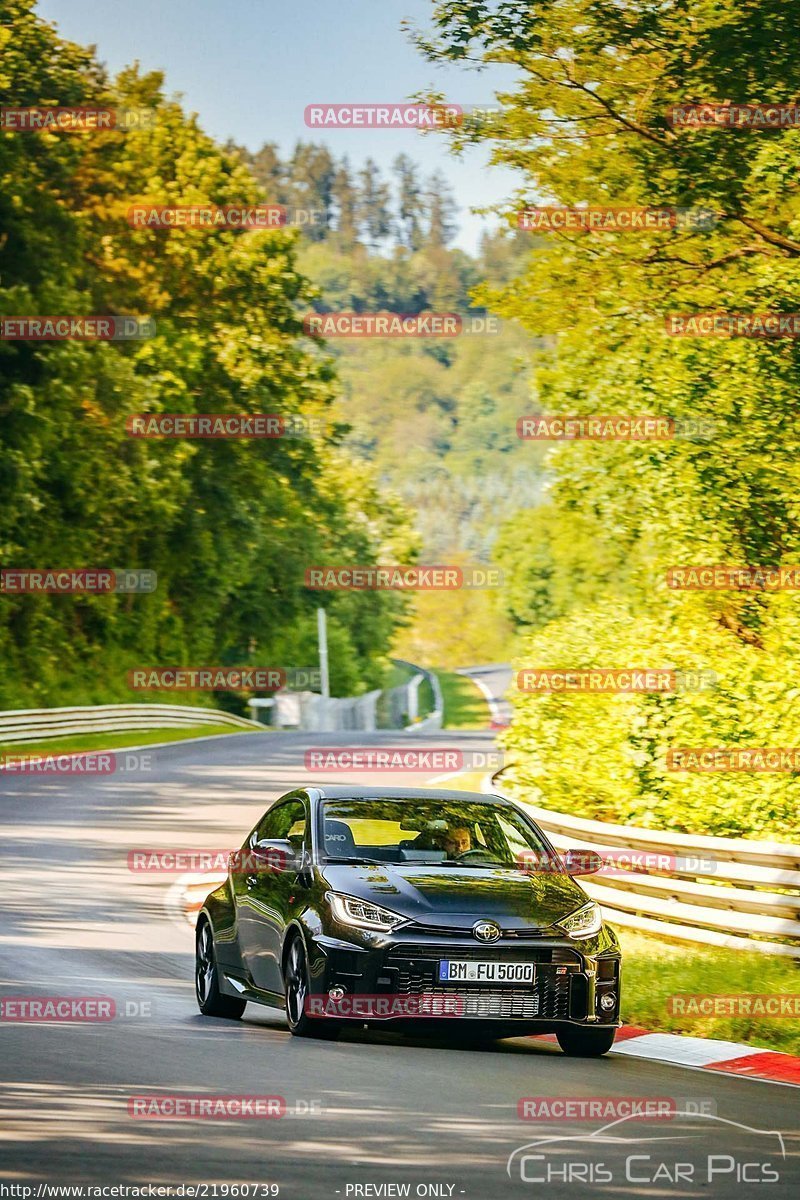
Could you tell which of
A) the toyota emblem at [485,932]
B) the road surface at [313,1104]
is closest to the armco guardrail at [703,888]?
the road surface at [313,1104]

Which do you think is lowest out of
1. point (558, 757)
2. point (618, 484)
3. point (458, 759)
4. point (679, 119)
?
point (458, 759)

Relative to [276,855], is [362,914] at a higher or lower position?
lower

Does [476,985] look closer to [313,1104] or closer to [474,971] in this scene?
[474,971]

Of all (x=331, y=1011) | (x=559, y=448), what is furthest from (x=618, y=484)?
(x=331, y=1011)

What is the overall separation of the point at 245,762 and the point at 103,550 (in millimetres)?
24367

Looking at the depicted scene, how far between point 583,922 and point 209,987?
8.94 feet

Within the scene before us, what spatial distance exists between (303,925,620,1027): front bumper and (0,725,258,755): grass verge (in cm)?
3014

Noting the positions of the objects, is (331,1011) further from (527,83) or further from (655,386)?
(527,83)

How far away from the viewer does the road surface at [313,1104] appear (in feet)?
22.0

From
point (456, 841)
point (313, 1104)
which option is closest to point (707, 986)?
point (456, 841)

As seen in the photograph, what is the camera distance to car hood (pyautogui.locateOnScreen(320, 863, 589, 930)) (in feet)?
32.8

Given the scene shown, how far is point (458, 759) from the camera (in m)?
43.2

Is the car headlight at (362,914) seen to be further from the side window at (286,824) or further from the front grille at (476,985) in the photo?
the side window at (286,824)

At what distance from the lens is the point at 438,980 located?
983cm
